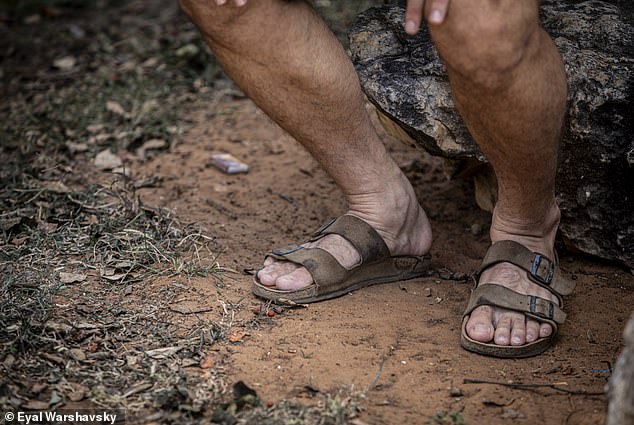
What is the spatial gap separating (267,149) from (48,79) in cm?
155

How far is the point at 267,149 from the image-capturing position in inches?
142

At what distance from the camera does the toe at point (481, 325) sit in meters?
2.05

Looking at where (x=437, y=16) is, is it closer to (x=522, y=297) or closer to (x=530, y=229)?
(x=530, y=229)

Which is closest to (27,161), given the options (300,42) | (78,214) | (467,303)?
(78,214)

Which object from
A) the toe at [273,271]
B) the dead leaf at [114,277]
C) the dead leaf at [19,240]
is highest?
the toe at [273,271]

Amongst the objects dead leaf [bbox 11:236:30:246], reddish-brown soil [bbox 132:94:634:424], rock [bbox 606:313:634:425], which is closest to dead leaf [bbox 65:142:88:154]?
reddish-brown soil [bbox 132:94:634:424]

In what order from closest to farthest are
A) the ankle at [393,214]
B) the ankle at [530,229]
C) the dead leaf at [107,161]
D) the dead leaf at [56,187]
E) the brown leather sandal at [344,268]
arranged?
the ankle at [530,229]
the brown leather sandal at [344,268]
the ankle at [393,214]
the dead leaf at [56,187]
the dead leaf at [107,161]

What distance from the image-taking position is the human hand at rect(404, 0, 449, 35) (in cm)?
182

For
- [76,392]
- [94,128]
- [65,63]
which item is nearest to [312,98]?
[76,392]

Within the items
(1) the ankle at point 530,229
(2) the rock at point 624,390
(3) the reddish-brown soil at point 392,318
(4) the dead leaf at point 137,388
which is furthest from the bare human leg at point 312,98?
(2) the rock at point 624,390

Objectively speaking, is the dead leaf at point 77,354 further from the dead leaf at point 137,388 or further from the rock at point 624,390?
the rock at point 624,390

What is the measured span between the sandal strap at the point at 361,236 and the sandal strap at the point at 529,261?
0.34 meters

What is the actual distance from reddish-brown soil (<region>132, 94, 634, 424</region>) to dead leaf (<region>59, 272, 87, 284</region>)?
35cm

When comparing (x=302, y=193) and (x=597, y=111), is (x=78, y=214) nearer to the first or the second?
(x=302, y=193)
